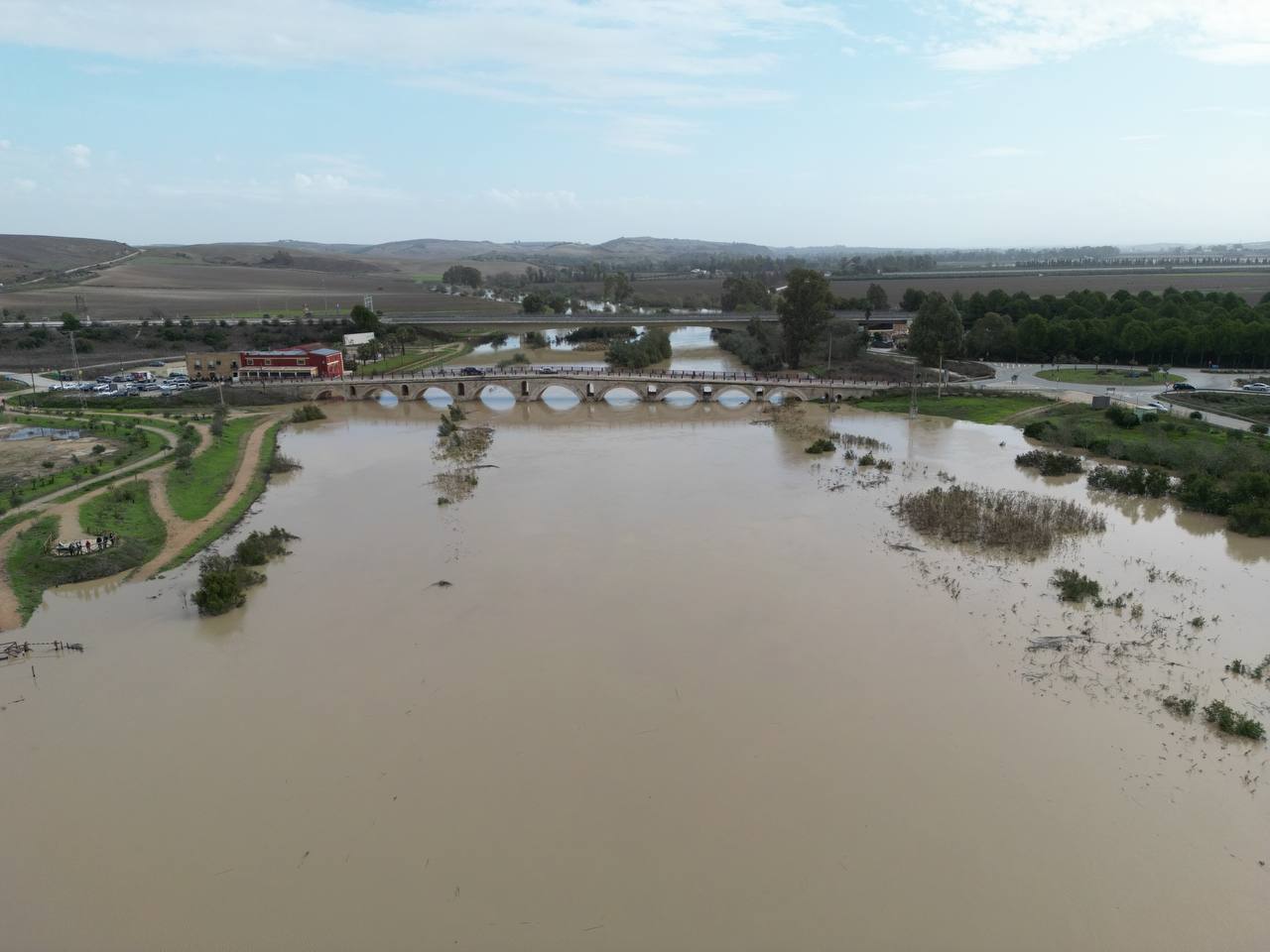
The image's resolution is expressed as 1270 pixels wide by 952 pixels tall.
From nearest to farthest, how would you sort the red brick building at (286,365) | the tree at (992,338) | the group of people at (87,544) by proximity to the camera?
the group of people at (87,544), the red brick building at (286,365), the tree at (992,338)

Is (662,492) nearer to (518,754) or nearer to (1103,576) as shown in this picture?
(1103,576)

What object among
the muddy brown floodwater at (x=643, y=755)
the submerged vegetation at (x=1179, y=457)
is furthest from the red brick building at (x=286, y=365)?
the submerged vegetation at (x=1179, y=457)

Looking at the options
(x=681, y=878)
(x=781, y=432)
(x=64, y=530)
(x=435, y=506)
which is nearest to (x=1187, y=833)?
(x=681, y=878)

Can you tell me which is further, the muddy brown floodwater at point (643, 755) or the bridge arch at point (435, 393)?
the bridge arch at point (435, 393)

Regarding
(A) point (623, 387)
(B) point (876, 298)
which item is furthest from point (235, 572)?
(B) point (876, 298)

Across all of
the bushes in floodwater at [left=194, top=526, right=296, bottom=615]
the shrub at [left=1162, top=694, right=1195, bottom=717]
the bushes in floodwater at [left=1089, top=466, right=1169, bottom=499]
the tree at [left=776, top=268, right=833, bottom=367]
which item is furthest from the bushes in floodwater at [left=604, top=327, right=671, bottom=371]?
the shrub at [left=1162, top=694, right=1195, bottom=717]

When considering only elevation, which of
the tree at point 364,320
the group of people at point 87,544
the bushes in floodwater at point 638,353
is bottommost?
the group of people at point 87,544

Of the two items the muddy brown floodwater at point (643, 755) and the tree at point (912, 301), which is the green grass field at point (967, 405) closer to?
the muddy brown floodwater at point (643, 755)

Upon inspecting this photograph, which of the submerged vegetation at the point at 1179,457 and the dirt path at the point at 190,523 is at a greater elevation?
the submerged vegetation at the point at 1179,457
